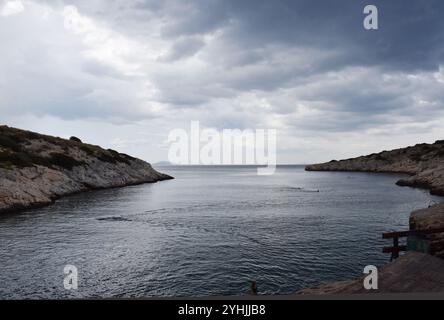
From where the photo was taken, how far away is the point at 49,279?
25141 millimetres

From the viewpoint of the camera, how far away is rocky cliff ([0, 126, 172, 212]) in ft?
199

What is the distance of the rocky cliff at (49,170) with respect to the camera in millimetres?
60531

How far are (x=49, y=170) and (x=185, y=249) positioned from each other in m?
59.2

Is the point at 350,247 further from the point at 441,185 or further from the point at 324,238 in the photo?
the point at 441,185

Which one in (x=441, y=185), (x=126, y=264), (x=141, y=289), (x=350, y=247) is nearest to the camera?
(x=141, y=289)

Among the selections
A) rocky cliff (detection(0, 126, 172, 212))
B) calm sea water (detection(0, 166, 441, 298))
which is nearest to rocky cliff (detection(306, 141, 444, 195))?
calm sea water (detection(0, 166, 441, 298))

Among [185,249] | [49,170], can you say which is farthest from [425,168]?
[49,170]

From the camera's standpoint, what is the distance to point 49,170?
256 ft

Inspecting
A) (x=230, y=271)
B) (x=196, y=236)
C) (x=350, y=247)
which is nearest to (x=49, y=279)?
(x=230, y=271)

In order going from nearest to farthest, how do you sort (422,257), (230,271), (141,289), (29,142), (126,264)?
1. (422,257)
2. (141,289)
3. (230,271)
4. (126,264)
5. (29,142)

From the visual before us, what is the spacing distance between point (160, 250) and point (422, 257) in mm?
24152

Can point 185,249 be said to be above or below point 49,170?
below

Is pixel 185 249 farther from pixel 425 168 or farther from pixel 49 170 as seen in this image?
pixel 425 168

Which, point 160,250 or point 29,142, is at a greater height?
point 29,142
